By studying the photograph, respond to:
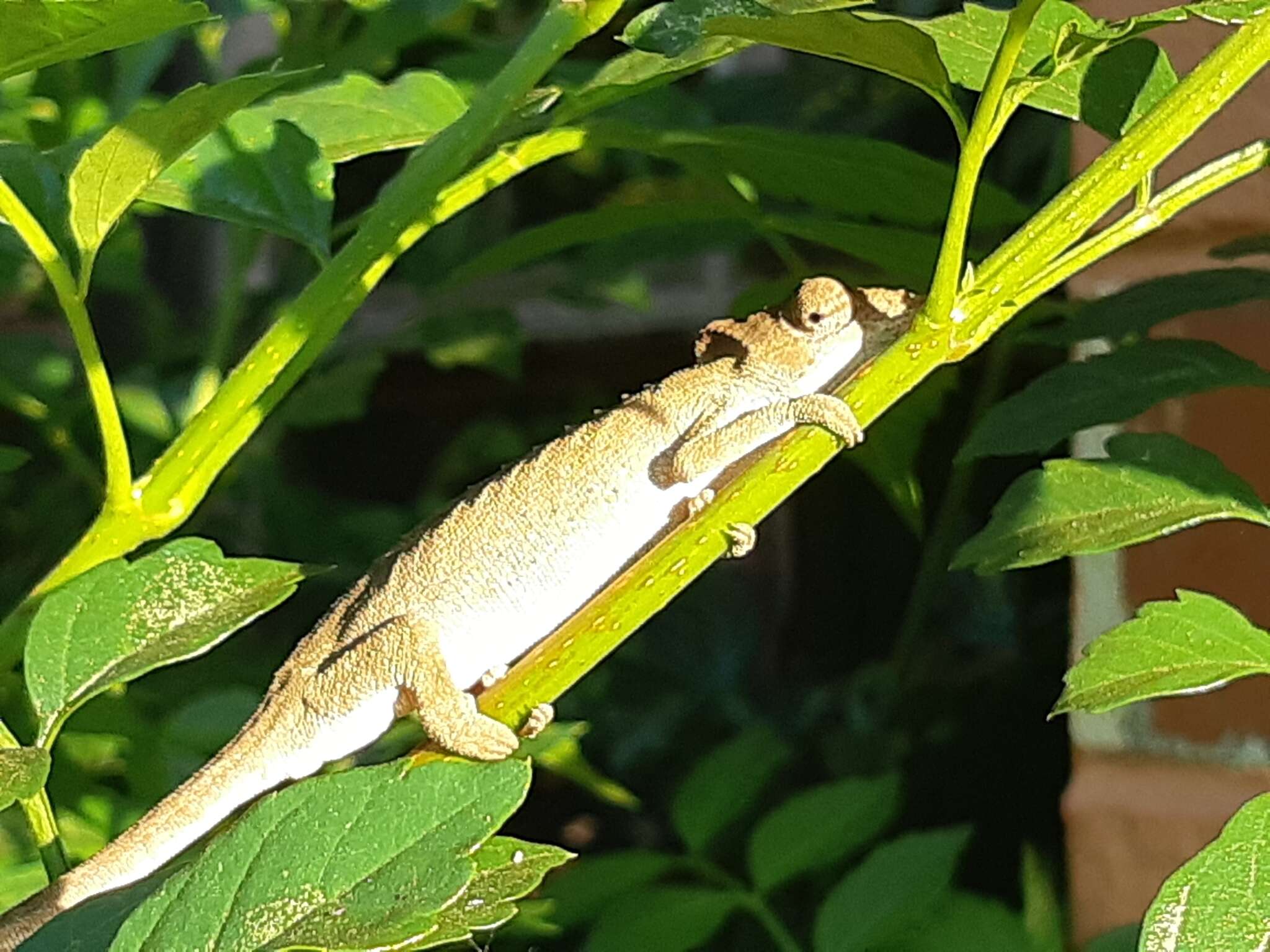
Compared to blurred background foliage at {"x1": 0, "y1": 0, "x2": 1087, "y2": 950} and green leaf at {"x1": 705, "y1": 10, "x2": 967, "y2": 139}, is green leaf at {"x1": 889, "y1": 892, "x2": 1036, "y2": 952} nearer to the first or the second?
blurred background foliage at {"x1": 0, "y1": 0, "x2": 1087, "y2": 950}

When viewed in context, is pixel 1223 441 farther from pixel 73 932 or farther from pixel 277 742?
pixel 73 932

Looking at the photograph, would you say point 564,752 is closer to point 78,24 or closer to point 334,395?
point 334,395

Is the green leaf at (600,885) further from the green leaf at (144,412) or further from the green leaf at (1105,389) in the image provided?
the green leaf at (144,412)

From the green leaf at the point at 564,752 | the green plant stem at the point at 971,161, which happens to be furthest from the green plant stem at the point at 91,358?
the green plant stem at the point at 971,161

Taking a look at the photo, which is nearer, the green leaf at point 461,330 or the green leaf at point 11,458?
the green leaf at point 11,458

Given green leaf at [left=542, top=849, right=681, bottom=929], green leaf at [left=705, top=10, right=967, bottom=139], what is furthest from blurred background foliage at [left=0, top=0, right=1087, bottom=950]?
green leaf at [left=705, top=10, right=967, bottom=139]

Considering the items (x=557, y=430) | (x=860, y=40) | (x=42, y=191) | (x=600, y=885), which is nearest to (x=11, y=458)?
(x=42, y=191)
